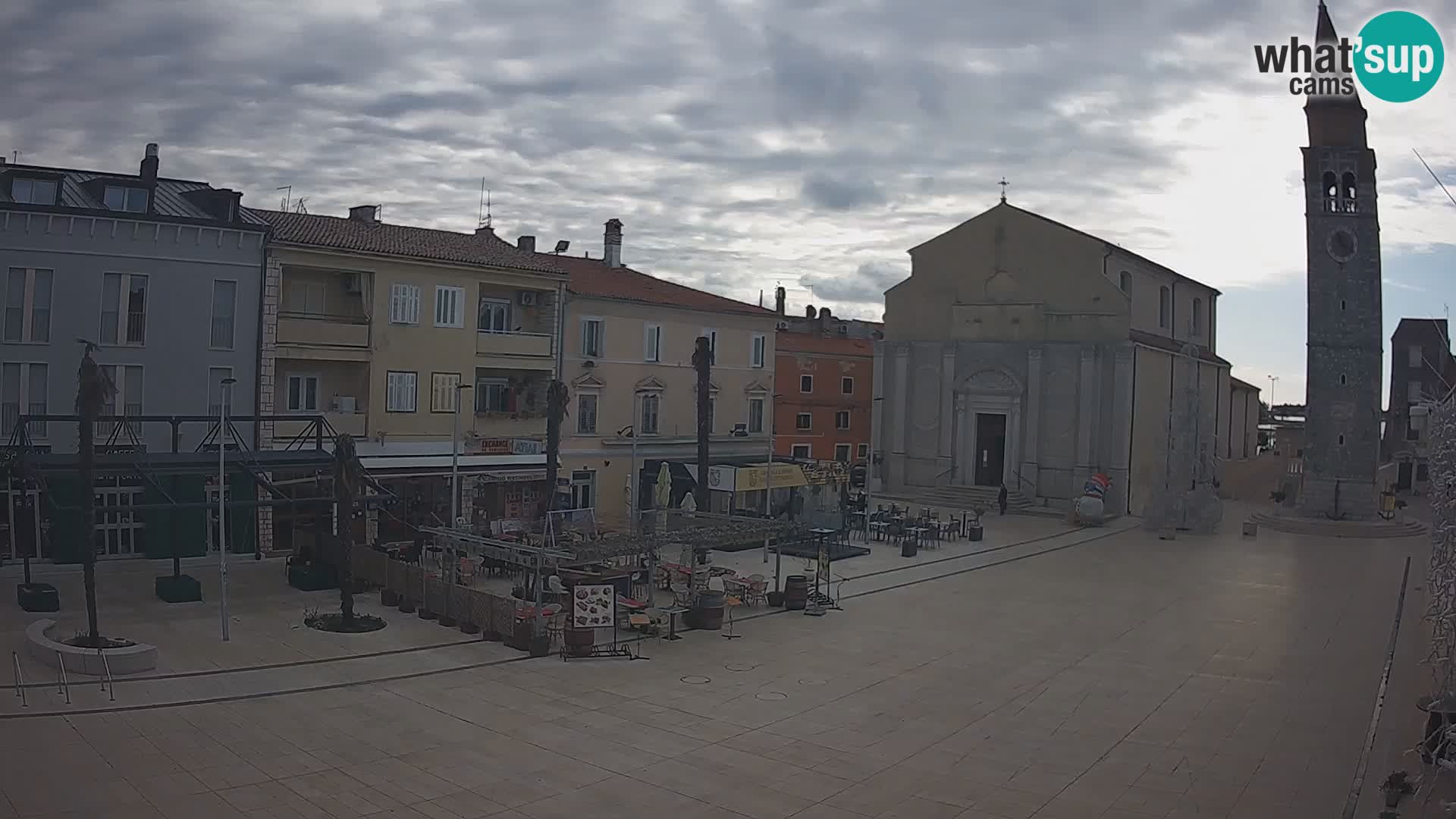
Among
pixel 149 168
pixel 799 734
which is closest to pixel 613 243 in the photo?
pixel 149 168

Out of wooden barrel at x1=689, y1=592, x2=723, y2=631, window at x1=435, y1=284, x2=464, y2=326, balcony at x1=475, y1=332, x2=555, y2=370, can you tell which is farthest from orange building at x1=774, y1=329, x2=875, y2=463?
wooden barrel at x1=689, y1=592, x2=723, y2=631

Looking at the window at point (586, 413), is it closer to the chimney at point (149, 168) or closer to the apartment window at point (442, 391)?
the apartment window at point (442, 391)

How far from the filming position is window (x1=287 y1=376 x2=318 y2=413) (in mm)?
33156

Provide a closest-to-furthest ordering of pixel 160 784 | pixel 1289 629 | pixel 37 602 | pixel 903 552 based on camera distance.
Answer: pixel 160 784, pixel 37 602, pixel 1289 629, pixel 903 552

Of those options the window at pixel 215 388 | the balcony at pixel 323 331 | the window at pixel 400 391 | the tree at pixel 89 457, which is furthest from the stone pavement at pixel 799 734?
the balcony at pixel 323 331

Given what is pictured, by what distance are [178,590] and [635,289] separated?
22.6 m

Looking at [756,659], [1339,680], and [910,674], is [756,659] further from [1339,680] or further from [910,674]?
[1339,680]

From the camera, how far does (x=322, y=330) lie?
33031 mm

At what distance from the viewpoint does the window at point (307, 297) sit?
3328 centimetres

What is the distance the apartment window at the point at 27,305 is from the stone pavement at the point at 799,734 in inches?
667

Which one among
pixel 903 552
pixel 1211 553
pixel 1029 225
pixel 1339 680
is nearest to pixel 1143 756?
pixel 1339 680

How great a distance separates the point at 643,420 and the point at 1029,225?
2391 cm

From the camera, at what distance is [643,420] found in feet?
137

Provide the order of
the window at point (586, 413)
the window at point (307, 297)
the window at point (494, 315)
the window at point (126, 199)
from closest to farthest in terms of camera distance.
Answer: the window at point (126, 199) → the window at point (307, 297) → the window at point (494, 315) → the window at point (586, 413)
